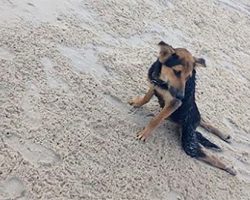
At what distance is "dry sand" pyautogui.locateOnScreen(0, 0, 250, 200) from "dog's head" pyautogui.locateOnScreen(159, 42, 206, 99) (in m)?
0.43

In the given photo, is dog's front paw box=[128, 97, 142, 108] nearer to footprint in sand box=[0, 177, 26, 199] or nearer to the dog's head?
the dog's head

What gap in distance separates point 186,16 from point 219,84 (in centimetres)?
106

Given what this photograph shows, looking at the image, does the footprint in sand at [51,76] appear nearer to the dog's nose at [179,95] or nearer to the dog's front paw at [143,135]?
the dog's front paw at [143,135]

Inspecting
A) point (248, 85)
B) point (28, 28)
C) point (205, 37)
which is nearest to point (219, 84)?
point (248, 85)

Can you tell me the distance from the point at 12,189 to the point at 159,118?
108cm

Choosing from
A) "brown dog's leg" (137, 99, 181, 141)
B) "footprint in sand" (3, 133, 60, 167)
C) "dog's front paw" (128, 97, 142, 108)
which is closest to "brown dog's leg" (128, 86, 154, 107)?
"dog's front paw" (128, 97, 142, 108)

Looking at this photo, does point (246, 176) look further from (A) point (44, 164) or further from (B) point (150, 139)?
(A) point (44, 164)

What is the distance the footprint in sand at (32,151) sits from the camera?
2959 mm

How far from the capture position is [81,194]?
2871 millimetres

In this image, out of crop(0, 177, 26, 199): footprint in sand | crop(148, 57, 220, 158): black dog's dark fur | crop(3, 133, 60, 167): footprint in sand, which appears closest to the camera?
crop(0, 177, 26, 199): footprint in sand

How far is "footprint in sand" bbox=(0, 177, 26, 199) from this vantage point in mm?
2713

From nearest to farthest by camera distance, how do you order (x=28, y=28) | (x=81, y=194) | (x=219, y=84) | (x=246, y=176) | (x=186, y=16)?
(x=81, y=194), (x=246, y=176), (x=28, y=28), (x=219, y=84), (x=186, y=16)

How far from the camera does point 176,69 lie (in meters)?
3.22

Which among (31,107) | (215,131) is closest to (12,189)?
(31,107)
